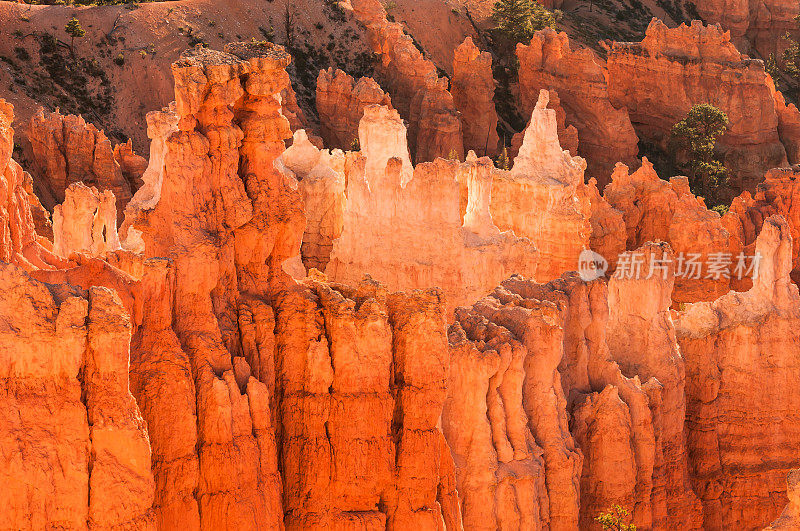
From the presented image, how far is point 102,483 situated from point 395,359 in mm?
4539

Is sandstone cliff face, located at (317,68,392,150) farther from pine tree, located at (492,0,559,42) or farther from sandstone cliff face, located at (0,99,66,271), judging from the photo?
sandstone cliff face, located at (0,99,66,271)

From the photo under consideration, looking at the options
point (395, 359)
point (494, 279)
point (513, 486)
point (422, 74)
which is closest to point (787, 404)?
point (494, 279)

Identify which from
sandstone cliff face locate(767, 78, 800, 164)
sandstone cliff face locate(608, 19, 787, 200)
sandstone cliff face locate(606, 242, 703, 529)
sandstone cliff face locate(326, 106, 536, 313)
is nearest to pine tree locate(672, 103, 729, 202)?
sandstone cliff face locate(608, 19, 787, 200)

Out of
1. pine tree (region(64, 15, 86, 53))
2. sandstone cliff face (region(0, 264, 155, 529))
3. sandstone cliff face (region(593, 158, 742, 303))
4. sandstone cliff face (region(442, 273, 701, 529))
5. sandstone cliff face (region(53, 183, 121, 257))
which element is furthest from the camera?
pine tree (region(64, 15, 86, 53))

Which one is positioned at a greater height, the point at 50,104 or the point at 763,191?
the point at 50,104

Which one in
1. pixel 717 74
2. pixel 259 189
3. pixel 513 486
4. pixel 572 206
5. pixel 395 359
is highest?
pixel 717 74

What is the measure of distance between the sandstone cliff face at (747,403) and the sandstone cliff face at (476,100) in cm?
3017

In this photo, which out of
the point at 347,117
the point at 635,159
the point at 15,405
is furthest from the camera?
the point at 635,159

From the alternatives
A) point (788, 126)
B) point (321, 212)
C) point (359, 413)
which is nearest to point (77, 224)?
point (321, 212)

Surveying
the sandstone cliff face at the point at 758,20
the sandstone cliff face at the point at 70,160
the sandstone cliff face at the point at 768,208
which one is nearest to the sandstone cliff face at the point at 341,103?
the sandstone cliff face at the point at 70,160

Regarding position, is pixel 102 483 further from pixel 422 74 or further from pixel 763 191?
pixel 422 74

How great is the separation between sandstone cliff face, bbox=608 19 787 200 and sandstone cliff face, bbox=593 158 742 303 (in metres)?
16.1

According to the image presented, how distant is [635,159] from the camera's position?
177ft

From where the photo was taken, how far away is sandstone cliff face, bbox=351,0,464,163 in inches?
1988
